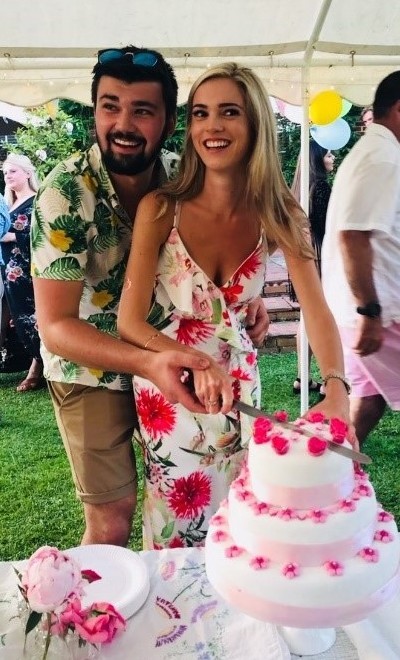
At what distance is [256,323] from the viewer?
1805mm

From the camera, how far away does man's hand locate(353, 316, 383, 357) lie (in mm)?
2703

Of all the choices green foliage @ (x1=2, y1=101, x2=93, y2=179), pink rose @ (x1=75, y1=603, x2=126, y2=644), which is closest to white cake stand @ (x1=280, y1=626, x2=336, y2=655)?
pink rose @ (x1=75, y1=603, x2=126, y2=644)

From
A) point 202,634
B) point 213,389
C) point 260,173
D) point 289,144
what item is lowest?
point 202,634

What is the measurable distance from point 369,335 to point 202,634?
6.26ft

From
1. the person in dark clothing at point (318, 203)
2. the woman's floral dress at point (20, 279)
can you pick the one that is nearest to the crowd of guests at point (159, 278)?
the person in dark clothing at point (318, 203)

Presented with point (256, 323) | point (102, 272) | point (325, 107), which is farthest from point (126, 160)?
point (325, 107)

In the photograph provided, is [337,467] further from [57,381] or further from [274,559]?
[57,381]

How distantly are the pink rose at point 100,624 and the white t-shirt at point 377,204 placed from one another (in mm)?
1981

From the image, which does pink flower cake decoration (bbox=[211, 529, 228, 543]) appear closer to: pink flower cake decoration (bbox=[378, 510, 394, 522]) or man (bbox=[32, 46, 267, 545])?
pink flower cake decoration (bbox=[378, 510, 394, 522])

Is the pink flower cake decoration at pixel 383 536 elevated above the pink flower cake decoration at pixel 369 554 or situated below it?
below

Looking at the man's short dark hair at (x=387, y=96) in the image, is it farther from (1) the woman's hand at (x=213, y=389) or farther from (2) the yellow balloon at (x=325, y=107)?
(1) the woman's hand at (x=213, y=389)

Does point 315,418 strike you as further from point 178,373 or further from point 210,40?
point 210,40

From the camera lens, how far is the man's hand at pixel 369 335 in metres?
2.70

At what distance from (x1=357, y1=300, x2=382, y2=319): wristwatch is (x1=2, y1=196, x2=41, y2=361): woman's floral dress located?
2552 mm
